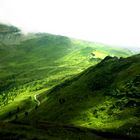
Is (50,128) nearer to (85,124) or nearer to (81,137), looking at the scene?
(81,137)

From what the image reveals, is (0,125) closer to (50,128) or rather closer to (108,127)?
(50,128)

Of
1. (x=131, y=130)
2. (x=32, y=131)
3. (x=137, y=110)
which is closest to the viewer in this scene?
(x=32, y=131)

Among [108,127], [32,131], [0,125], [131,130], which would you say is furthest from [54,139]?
[108,127]

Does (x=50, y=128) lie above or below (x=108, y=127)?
above

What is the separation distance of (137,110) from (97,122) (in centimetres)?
2324

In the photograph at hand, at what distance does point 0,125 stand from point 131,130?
3222 inches

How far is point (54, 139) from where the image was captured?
8350 centimetres

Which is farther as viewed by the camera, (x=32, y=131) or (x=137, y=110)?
(x=137, y=110)

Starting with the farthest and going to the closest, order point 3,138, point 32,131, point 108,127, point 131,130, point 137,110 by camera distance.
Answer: point 137,110, point 108,127, point 131,130, point 32,131, point 3,138

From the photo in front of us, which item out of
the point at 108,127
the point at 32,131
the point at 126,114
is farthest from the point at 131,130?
the point at 32,131

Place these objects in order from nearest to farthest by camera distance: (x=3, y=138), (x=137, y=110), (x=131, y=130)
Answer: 1. (x=3, y=138)
2. (x=131, y=130)
3. (x=137, y=110)

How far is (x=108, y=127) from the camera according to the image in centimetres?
17900

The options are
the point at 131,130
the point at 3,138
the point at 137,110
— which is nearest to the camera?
the point at 3,138

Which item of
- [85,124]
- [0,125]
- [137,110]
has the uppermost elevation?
[0,125]
